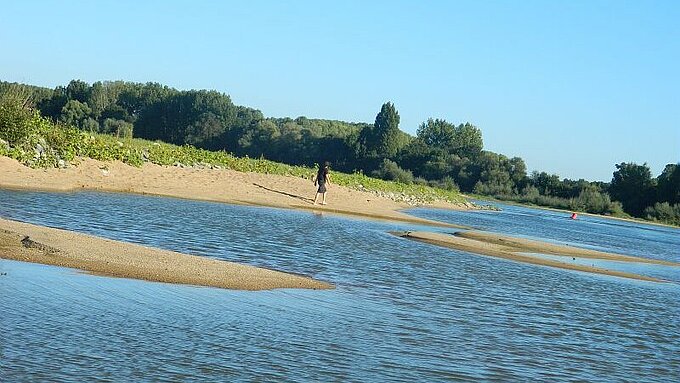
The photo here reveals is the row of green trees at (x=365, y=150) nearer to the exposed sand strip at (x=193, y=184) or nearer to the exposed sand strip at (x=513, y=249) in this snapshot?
the exposed sand strip at (x=193, y=184)

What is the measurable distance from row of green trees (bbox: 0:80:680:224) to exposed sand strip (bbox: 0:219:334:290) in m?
93.5

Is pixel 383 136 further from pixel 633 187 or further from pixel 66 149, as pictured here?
pixel 66 149

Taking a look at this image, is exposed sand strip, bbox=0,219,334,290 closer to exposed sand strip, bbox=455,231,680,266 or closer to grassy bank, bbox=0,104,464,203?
exposed sand strip, bbox=455,231,680,266

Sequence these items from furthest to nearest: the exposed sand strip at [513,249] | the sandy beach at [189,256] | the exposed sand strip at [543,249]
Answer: the exposed sand strip at [543,249]
the exposed sand strip at [513,249]
the sandy beach at [189,256]

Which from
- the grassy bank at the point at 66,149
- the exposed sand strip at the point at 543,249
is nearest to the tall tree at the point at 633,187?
the grassy bank at the point at 66,149

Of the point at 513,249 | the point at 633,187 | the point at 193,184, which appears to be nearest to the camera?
the point at 513,249

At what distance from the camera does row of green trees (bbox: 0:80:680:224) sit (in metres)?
115

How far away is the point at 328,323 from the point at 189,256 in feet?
17.9

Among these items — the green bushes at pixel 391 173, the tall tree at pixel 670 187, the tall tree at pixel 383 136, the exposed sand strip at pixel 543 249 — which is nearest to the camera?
the exposed sand strip at pixel 543 249

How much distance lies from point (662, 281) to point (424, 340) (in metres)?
15.9

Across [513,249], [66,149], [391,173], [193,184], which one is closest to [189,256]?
[513,249]

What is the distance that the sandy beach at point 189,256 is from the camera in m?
14.6

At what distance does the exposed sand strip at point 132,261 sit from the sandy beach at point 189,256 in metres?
0.02

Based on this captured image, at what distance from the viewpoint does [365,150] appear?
118875mm
